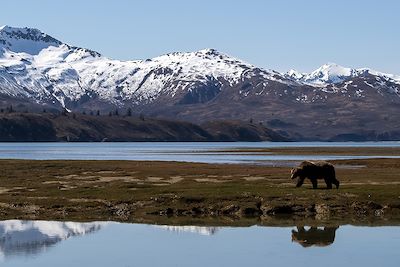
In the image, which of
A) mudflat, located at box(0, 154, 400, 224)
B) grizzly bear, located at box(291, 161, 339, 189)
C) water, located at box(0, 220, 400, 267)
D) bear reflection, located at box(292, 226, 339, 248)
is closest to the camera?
water, located at box(0, 220, 400, 267)

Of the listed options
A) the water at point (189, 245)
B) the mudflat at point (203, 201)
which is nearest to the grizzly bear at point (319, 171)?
the mudflat at point (203, 201)

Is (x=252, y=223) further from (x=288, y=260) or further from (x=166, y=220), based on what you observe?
(x=288, y=260)

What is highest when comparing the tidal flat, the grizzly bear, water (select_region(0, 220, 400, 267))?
the grizzly bear

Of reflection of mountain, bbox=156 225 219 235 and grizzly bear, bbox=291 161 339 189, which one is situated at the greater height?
grizzly bear, bbox=291 161 339 189

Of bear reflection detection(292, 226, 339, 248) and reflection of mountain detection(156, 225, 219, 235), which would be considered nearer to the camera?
bear reflection detection(292, 226, 339, 248)

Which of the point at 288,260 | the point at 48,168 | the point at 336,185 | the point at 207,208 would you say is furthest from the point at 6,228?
the point at 48,168

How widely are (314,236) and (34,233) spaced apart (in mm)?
17413

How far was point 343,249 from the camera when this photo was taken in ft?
130

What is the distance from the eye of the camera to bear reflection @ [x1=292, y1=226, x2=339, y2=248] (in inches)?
1647

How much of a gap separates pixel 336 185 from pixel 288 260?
24.5 m

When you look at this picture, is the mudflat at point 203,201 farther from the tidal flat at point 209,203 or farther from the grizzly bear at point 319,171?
the grizzly bear at point 319,171

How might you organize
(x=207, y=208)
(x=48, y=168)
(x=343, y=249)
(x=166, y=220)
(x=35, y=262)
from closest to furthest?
(x=35, y=262), (x=343, y=249), (x=166, y=220), (x=207, y=208), (x=48, y=168)

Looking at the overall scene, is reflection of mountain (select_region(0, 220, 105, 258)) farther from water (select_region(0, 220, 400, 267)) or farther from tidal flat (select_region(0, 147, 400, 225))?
tidal flat (select_region(0, 147, 400, 225))

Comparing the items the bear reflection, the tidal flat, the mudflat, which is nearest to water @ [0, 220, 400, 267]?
the bear reflection
